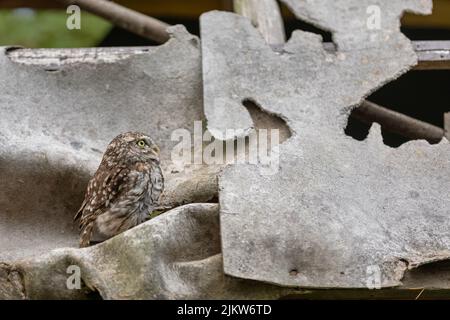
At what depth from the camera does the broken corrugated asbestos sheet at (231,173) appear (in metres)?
4.26

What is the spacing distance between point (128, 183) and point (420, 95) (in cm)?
414

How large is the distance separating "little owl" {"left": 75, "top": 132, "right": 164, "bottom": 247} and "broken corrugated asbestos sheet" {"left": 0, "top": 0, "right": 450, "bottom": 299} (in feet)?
0.38

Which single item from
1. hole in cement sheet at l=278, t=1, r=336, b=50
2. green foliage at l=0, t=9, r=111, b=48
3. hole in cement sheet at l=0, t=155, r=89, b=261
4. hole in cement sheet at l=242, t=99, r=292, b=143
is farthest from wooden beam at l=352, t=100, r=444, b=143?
green foliage at l=0, t=9, r=111, b=48

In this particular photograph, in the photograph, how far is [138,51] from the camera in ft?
18.4

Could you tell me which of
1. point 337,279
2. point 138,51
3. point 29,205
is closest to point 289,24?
point 138,51

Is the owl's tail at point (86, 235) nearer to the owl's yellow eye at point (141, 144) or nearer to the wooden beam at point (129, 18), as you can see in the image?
the owl's yellow eye at point (141, 144)

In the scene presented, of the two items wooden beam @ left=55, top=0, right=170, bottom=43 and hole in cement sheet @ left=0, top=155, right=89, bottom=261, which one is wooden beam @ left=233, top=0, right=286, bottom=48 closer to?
wooden beam @ left=55, top=0, right=170, bottom=43

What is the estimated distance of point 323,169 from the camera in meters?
4.86

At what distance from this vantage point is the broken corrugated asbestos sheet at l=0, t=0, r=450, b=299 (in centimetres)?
426

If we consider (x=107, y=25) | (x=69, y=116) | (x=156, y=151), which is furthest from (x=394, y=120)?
(x=107, y=25)

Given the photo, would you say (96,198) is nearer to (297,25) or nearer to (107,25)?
(297,25)
